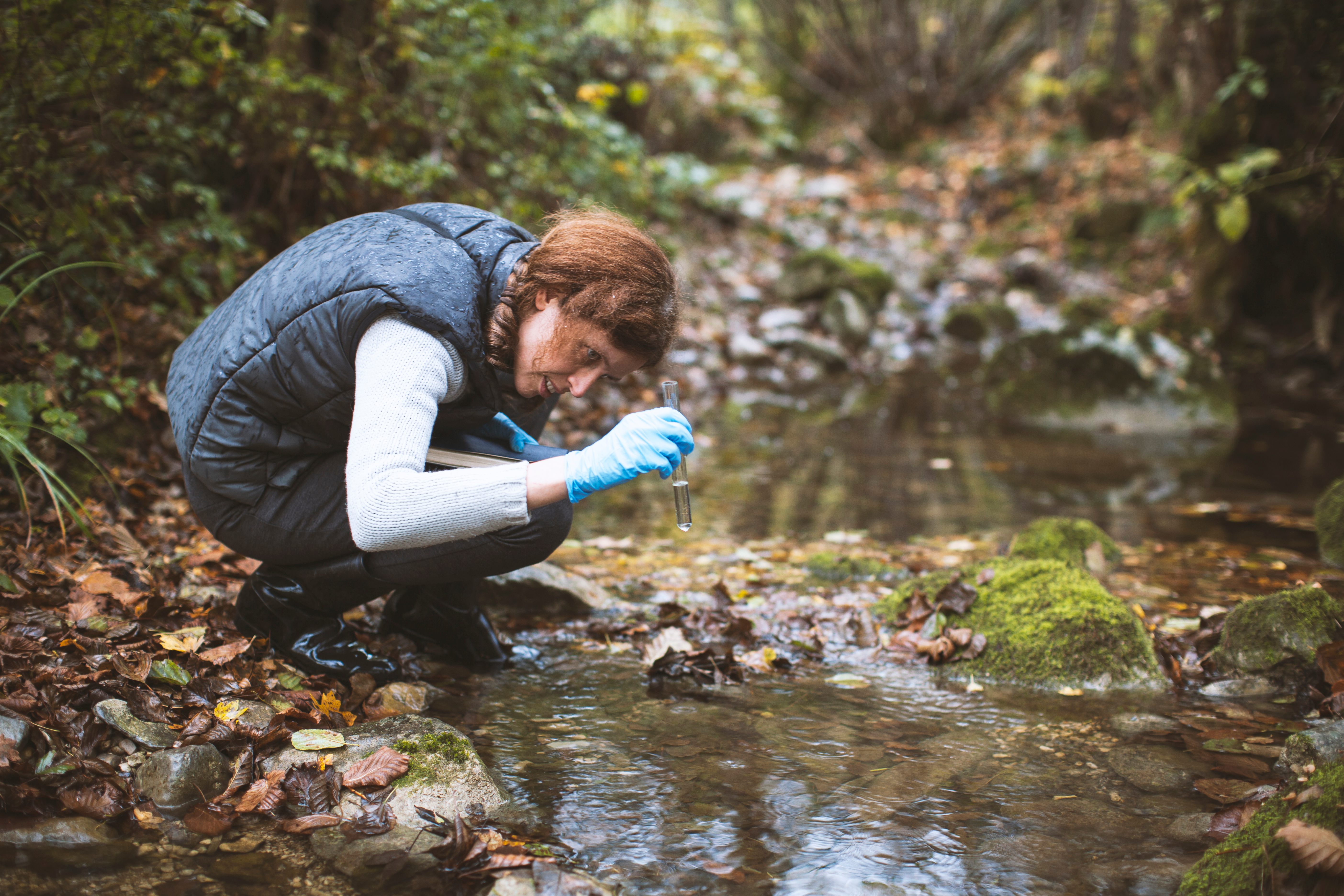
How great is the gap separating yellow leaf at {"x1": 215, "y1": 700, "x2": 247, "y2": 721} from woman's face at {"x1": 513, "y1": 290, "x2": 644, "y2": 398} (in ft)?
3.46

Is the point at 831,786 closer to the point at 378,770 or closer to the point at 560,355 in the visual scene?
the point at 378,770

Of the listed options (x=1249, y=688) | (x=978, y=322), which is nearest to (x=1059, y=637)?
(x=1249, y=688)

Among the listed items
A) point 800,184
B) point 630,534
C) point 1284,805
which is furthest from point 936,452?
point 800,184

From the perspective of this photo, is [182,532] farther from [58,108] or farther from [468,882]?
[468,882]

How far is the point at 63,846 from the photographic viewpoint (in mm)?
1882

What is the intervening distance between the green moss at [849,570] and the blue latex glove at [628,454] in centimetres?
179

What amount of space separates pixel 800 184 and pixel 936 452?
8.46 metres

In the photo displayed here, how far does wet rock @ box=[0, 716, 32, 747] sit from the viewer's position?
1993mm

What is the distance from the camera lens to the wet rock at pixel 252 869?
6.02 ft

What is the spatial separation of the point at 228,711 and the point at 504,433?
3.54 feet

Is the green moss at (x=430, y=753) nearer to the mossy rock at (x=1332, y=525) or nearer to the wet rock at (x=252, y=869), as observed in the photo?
the wet rock at (x=252, y=869)

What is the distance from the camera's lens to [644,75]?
959 cm

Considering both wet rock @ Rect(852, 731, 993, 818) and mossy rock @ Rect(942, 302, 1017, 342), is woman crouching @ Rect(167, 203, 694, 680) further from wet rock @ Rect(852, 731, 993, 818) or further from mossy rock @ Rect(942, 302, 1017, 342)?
mossy rock @ Rect(942, 302, 1017, 342)

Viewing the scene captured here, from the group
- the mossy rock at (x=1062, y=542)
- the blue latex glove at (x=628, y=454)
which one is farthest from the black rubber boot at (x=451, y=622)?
the mossy rock at (x=1062, y=542)
